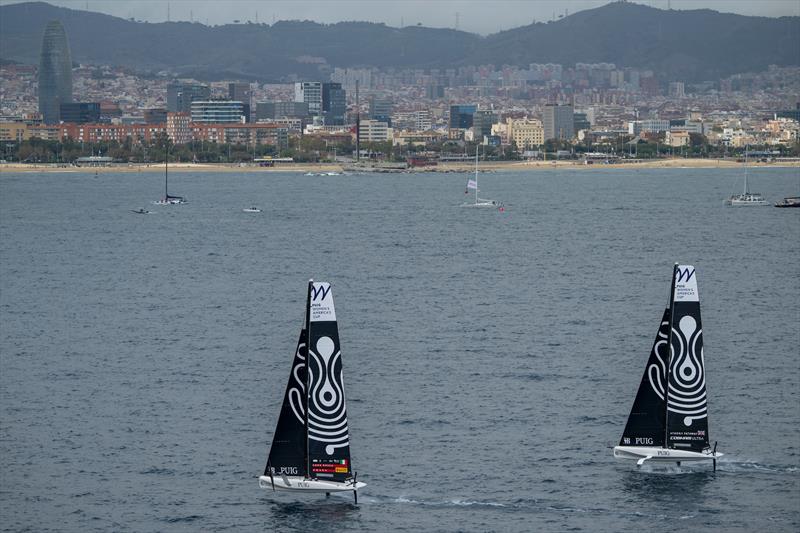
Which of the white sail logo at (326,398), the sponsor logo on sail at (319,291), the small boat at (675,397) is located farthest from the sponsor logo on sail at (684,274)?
the sponsor logo on sail at (319,291)

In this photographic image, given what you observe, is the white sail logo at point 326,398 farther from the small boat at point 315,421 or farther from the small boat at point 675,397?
the small boat at point 675,397

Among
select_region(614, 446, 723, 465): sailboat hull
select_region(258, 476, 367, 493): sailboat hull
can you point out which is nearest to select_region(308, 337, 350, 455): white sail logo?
select_region(258, 476, 367, 493): sailboat hull

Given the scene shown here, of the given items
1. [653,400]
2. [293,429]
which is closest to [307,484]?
[293,429]

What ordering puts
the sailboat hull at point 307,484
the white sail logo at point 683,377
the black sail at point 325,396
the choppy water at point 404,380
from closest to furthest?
the black sail at point 325,396
the sailboat hull at point 307,484
the choppy water at point 404,380
the white sail logo at point 683,377

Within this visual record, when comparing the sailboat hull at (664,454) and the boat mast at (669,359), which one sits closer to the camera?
the boat mast at (669,359)

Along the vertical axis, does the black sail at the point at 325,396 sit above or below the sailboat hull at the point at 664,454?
above

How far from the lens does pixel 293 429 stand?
109ft

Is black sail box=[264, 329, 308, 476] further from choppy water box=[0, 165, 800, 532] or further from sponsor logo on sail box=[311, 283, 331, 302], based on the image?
sponsor logo on sail box=[311, 283, 331, 302]

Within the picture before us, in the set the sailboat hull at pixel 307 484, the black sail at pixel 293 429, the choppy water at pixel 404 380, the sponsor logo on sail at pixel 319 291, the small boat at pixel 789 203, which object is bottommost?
Result: the small boat at pixel 789 203

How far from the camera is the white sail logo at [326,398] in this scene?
3231cm

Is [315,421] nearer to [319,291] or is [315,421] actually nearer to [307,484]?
[307,484]

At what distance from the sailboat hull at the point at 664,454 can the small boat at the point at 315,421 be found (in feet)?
22.4

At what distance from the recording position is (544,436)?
4094cm

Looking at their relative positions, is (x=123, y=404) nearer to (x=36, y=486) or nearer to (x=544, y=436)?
(x=36, y=486)
